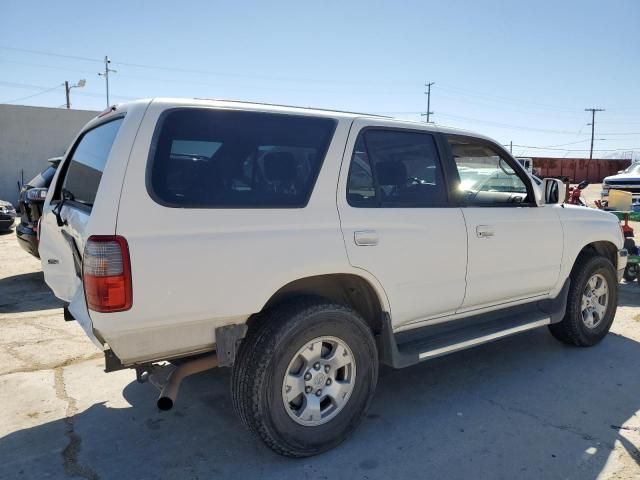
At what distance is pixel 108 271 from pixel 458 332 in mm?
2448

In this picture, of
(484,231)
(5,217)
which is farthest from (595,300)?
(5,217)

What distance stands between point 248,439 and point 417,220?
1726 millimetres

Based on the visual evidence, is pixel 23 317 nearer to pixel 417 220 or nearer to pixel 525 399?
pixel 417 220

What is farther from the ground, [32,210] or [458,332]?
[32,210]

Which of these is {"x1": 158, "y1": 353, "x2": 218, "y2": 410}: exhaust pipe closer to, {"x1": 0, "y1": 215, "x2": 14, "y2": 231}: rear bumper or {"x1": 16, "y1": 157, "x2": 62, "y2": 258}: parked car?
{"x1": 16, "y1": 157, "x2": 62, "y2": 258}: parked car

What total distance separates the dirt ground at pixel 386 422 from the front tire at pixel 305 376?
165 millimetres

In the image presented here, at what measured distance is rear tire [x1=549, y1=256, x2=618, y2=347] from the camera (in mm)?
Answer: 4754

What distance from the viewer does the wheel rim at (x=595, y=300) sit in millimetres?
4898

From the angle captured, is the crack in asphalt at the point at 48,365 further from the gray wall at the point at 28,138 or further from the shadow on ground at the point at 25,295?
the gray wall at the point at 28,138

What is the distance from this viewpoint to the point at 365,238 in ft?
10.2

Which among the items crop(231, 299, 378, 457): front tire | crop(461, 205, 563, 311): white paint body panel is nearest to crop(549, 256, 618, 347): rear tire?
crop(461, 205, 563, 311): white paint body panel

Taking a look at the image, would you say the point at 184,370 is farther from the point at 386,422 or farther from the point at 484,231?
the point at 484,231

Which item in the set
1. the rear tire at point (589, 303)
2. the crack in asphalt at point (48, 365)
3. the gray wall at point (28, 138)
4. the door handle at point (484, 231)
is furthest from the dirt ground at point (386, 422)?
the gray wall at point (28, 138)

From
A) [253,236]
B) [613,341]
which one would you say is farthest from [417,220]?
[613,341]
